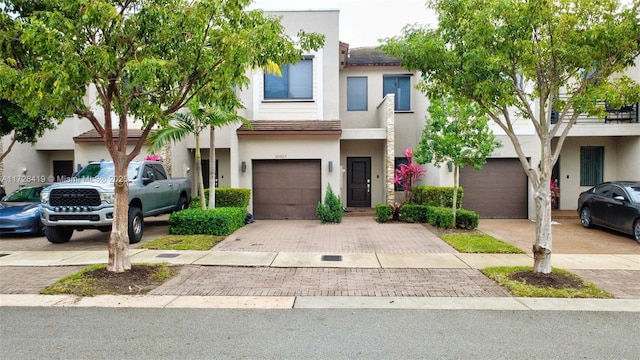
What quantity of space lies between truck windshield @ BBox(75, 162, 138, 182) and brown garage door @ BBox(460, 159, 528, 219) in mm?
11569

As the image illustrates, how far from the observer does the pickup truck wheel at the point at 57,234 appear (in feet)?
32.4

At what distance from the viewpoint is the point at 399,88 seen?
18.0 meters

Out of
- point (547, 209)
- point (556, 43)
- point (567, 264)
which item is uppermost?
point (556, 43)

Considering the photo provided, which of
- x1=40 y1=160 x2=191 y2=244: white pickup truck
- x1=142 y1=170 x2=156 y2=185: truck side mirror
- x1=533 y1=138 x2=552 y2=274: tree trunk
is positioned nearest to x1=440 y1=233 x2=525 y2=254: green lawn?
x1=533 y1=138 x2=552 y2=274: tree trunk

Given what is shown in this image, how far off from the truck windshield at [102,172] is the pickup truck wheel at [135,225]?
98cm

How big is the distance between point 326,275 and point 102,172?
730 cm

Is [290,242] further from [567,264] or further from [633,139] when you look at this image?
[633,139]

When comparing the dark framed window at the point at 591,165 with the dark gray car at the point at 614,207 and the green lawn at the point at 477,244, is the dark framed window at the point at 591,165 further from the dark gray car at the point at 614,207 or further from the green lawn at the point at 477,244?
the green lawn at the point at 477,244

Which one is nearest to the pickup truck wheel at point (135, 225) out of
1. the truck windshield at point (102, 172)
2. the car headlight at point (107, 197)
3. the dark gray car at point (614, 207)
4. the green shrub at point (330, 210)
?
the car headlight at point (107, 197)

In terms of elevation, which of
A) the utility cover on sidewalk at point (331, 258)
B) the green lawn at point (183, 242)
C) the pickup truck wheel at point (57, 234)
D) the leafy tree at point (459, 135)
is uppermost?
the leafy tree at point (459, 135)

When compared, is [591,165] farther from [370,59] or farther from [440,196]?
[370,59]

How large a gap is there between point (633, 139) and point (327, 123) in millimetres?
12223

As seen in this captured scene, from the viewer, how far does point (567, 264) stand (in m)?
8.02

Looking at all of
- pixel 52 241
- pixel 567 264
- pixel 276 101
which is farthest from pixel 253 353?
pixel 276 101
